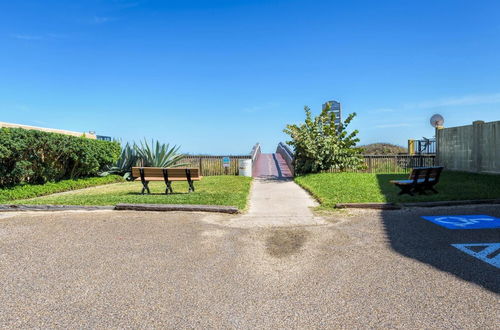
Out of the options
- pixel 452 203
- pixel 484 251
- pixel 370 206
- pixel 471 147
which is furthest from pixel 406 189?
pixel 471 147

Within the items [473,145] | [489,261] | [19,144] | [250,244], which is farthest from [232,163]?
[489,261]

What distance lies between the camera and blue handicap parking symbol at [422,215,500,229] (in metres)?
6.16

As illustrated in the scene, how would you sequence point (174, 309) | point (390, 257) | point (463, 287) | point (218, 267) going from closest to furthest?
point (174, 309), point (463, 287), point (218, 267), point (390, 257)

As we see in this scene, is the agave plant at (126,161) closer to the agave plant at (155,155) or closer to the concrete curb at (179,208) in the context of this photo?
the agave plant at (155,155)

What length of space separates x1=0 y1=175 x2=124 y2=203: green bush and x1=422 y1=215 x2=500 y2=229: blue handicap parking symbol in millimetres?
10486

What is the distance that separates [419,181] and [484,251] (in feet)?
17.1

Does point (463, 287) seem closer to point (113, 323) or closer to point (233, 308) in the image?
point (233, 308)

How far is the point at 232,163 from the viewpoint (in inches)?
728

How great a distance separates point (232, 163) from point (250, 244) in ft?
43.9

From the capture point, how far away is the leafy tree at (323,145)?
16.2m

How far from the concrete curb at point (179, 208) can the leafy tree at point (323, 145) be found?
8948 millimetres

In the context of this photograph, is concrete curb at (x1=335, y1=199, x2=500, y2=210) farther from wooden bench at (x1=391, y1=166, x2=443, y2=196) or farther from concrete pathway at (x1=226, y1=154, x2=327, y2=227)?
wooden bench at (x1=391, y1=166, x2=443, y2=196)

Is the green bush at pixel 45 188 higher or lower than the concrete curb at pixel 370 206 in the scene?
higher

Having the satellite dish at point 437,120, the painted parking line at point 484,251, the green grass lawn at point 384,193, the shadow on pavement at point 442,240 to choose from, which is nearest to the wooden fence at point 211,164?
the green grass lawn at point 384,193
